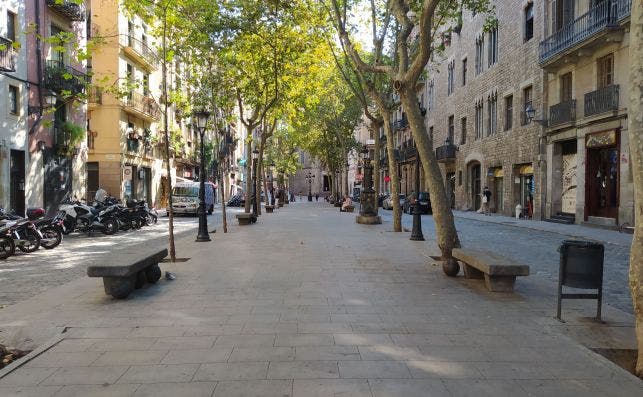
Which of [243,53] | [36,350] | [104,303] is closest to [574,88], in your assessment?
[243,53]

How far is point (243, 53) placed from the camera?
20781 millimetres

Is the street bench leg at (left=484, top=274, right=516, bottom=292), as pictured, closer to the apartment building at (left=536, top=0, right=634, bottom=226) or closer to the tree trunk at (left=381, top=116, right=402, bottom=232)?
the tree trunk at (left=381, top=116, right=402, bottom=232)

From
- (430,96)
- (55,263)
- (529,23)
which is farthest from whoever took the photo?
(430,96)

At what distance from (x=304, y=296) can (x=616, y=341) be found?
11.5 feet

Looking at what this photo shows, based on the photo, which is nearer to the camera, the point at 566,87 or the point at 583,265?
the point at 583,265

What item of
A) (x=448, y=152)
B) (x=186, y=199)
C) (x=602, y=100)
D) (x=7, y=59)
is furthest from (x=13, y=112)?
(x=448, y=152)

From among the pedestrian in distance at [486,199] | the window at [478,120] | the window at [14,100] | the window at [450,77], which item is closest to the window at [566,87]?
the pedestrian in distance at [486,199]

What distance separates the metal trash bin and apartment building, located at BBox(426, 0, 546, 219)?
15.4m

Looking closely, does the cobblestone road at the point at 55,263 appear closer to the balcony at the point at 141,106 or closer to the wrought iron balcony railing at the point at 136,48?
the balcony at the point at 141,106

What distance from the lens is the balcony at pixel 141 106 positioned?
31266mm

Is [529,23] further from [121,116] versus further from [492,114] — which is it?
[121,116]

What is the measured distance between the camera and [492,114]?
3086 cm

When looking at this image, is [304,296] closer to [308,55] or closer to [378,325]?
[378,325]

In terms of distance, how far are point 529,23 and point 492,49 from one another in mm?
4576
